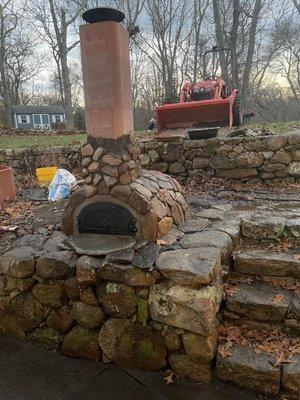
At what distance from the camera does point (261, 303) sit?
2.71 meters

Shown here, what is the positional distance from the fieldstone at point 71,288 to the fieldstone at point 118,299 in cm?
26

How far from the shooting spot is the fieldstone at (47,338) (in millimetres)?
3119

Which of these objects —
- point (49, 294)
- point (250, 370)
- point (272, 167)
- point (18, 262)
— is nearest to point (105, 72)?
point (18, 262)

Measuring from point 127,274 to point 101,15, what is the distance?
229 centimetres

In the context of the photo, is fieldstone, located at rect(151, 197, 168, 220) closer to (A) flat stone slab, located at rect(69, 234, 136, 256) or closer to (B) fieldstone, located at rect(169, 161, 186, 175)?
(A) flat stone slab, located at rect(69, 234, 136, 256)

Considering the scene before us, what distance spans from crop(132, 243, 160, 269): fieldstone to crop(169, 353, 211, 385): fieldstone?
0.80 m

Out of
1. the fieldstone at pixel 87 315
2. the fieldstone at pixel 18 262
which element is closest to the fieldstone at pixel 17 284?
the fieldstone at pixel 18 262

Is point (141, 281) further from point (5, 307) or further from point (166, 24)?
point (166, 24)

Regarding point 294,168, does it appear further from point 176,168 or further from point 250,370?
point 250,370

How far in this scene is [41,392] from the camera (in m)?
2.53

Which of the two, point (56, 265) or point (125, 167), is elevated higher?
point (125, 167)

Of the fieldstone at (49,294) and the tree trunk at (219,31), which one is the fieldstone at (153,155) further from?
the tree trunk at (219,31)

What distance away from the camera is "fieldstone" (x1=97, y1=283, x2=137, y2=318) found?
2812 mm

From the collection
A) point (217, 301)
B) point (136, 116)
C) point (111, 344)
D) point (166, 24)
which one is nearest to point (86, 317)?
point (111, 344)
